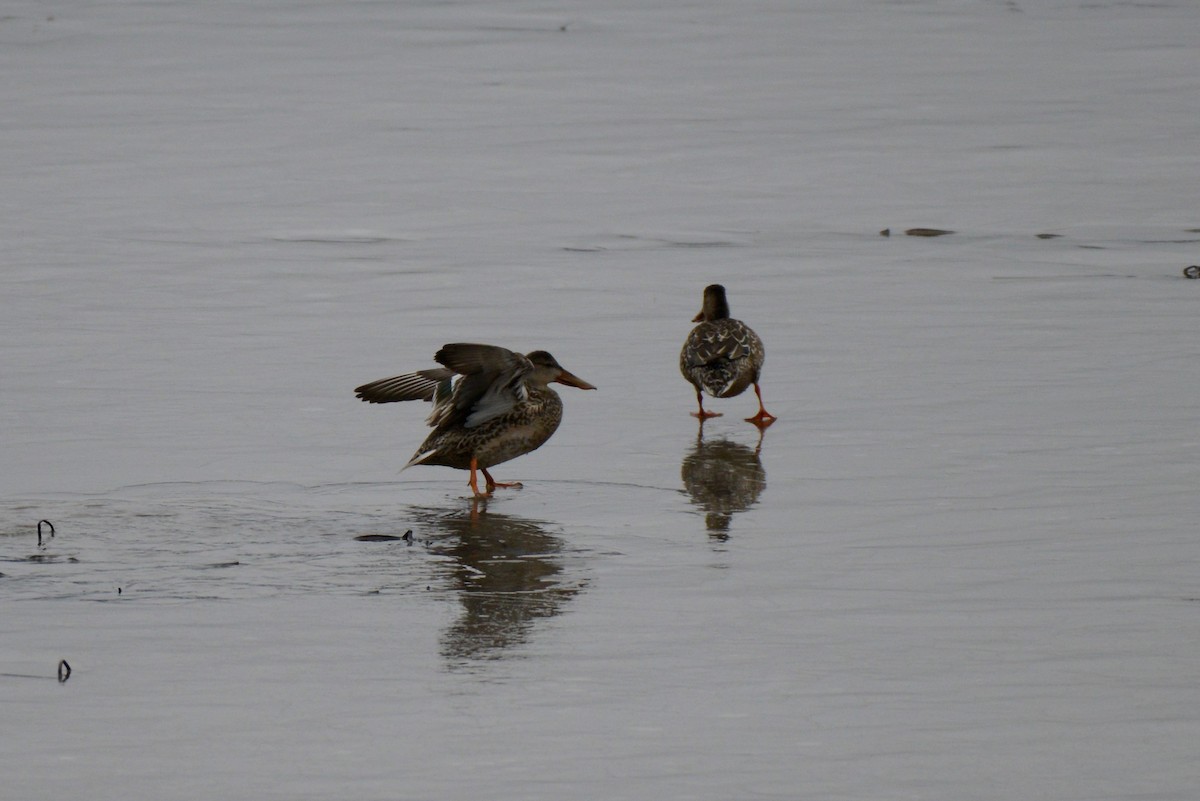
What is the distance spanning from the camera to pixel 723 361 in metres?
10.1

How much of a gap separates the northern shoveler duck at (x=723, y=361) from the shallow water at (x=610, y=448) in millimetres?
215

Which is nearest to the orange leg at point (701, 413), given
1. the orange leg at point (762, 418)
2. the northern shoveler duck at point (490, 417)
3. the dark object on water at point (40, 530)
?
the orange leg at point (762, 418)

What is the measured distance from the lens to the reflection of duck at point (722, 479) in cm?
805

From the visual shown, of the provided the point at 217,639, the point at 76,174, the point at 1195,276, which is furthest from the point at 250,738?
the point at 76,174

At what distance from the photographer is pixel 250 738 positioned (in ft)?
17.5

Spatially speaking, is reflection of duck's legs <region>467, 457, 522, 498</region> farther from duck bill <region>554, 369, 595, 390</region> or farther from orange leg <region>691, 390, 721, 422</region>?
orange leg <region>691, 390, 721, 422</region>

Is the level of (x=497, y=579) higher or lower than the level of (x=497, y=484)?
lower

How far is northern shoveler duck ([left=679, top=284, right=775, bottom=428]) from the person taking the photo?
1009cm

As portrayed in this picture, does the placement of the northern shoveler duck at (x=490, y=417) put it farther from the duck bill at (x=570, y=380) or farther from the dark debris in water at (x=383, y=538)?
the dark debris in water at (x=383, y=538)

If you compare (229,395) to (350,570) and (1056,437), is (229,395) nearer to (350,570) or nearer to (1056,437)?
(350,570)

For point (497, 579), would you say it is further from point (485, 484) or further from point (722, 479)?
point (722, 479)

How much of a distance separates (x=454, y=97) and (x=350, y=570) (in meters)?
14.6

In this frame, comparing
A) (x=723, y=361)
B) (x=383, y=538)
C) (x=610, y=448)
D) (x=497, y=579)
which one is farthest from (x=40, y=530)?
(x=723, y=361)

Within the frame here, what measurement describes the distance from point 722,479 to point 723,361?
1.44 meters
